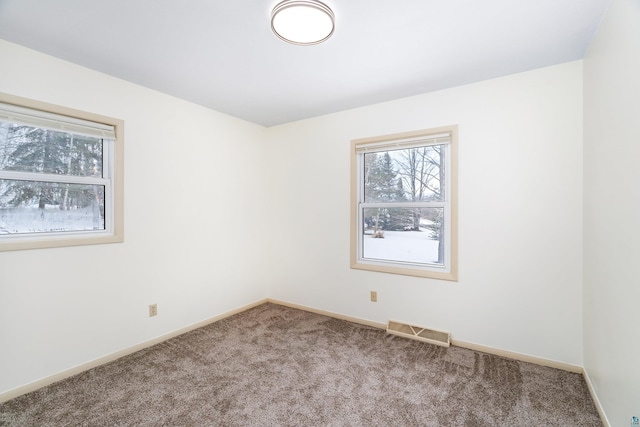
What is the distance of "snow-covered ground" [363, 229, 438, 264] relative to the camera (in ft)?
9.66

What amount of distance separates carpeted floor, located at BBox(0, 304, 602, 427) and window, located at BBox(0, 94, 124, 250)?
1130mm

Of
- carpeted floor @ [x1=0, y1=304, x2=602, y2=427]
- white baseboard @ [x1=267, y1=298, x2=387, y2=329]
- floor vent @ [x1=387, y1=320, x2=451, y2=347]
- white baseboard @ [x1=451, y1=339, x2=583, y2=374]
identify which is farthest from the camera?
white baseboard @ [x1=267, y1=298, x2=387, y2=329]

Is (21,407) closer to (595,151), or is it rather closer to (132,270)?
(132,270)

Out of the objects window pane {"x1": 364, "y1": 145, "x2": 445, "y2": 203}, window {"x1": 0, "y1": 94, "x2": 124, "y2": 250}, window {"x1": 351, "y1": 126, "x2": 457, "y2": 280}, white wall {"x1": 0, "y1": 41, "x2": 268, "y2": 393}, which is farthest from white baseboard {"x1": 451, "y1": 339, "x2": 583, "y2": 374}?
window {"x1": 0, "y1": 94, "x2": 124, "y2": 250}

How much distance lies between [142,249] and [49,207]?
2.44ft

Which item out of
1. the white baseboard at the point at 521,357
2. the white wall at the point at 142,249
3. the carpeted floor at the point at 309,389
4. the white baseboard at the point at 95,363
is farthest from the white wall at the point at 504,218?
the white baseboard at the point at 95,363

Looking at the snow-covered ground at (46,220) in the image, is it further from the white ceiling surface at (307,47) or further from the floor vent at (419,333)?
the floor vent at (419,333)

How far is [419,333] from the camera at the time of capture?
282cm

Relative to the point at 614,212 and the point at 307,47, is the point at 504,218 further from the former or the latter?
the point at 307,47

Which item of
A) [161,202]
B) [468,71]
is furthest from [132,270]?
[468,71]

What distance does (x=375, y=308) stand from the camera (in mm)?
3162

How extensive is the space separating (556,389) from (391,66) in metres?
2.67

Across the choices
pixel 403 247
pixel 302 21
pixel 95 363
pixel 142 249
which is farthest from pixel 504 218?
pixel 95 363

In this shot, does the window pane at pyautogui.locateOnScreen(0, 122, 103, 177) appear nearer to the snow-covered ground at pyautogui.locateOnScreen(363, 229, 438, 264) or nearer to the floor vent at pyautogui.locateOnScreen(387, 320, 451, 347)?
the snow-covered ground at pyautogui.locateOnScreen(363, 229, 438, 264)
